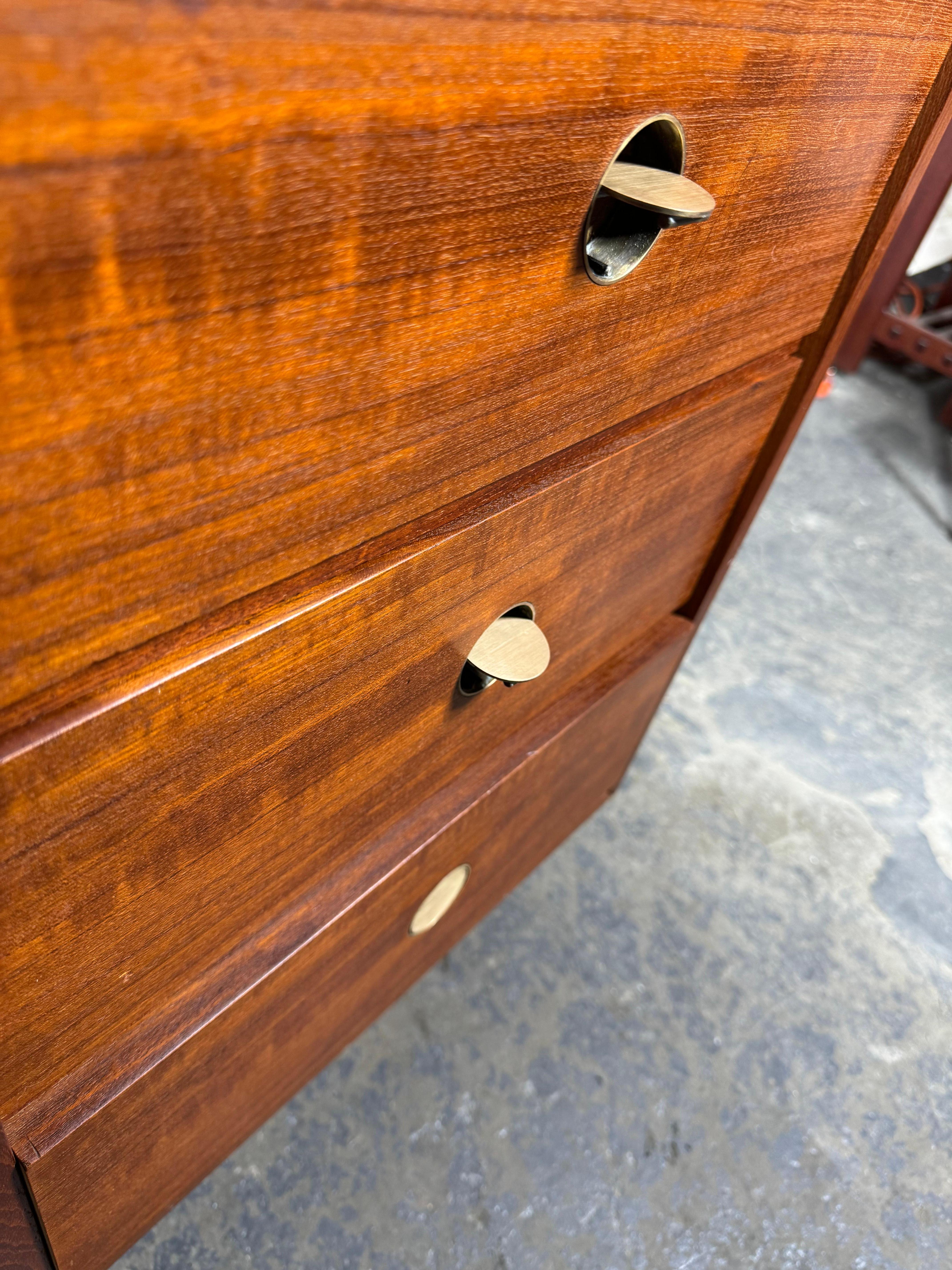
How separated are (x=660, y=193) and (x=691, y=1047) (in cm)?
57

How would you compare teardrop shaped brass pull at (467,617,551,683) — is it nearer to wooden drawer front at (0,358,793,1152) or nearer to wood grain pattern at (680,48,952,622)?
wooden drawer front at (0,358,793,1152)

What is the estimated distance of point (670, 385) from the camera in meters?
0.36

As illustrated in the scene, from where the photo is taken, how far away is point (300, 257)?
18 centimetres

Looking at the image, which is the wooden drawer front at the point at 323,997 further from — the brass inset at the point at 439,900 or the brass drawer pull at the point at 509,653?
the brass drawer pull at the point at 509,653

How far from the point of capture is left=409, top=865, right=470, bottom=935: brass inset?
49 cm

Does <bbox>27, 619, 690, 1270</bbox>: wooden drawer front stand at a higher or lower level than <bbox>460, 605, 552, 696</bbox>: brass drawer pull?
lower

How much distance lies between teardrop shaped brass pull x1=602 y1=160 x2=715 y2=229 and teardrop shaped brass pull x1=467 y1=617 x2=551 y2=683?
0.16 meters

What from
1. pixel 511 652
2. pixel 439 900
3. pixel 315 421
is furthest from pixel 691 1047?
pixel 315 421

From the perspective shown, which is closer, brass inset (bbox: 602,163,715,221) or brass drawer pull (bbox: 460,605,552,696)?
brass inset (bbox: 602,163,715,221)

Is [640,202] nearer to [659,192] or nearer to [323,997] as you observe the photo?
[659,192]

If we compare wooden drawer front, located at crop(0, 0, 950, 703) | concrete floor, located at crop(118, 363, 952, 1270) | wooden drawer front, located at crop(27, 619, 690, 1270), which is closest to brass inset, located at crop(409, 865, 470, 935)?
wooden drawer front, located at crop(27, 619, 690, 1270)

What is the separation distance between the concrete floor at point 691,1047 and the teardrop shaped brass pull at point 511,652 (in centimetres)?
37

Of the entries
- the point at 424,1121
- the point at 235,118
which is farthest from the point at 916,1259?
the point at 235,118

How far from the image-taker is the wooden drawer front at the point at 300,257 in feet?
0.48
